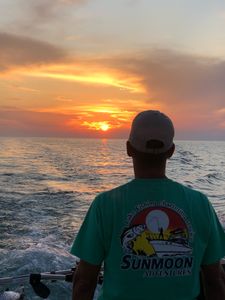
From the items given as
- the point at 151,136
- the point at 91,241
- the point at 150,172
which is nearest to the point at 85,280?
the point at 91,241

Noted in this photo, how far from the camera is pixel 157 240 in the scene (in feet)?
6.97

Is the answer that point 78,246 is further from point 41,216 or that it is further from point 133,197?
point 41,216

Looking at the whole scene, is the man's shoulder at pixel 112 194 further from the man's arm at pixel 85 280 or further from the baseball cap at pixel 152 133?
the man's arm at pixel 85 280

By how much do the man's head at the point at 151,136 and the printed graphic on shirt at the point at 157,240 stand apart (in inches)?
10.1

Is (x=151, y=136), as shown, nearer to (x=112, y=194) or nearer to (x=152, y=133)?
(x=152, y=133)

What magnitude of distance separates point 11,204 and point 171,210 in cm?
1749

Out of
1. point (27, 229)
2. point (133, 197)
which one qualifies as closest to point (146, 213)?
point (133, 197)

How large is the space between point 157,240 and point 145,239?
0.20ft

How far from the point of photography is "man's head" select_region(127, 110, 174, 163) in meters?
2.19

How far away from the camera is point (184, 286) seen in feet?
7.06

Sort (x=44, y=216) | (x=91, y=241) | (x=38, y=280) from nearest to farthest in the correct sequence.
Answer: (x=91, y=241) → (x=38, y=280) → (x=44, y=216)

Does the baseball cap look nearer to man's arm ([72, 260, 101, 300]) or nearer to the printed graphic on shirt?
the printed graphic on shirt

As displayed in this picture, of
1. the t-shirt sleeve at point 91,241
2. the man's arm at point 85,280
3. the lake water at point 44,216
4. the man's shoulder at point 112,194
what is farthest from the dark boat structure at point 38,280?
the lake water at point 44,216

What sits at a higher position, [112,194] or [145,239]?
[112,194]
